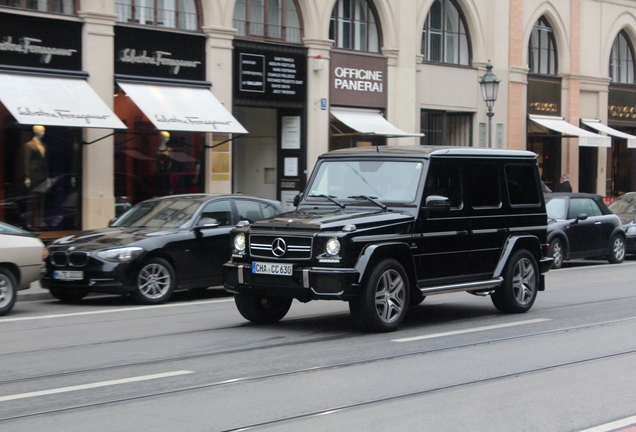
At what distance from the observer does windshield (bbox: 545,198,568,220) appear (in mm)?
19156

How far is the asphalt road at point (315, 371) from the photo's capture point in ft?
19.6

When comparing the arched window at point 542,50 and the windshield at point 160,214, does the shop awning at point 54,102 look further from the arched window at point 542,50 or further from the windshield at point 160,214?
the arched window at point 542,50

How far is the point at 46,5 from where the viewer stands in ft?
65.3

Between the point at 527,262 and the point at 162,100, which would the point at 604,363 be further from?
the point at 162,100

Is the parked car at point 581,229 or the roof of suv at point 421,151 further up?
the roof of suv at point 421,151

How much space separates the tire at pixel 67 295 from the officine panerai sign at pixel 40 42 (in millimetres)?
8145

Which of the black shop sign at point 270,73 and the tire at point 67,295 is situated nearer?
the tire at point 67,295

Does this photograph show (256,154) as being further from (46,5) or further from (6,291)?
(6,291)

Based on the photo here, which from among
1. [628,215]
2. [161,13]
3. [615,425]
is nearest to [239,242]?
[615,425]

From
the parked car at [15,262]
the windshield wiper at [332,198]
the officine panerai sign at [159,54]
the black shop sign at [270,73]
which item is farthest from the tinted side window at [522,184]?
the black shop sign at [270,73]

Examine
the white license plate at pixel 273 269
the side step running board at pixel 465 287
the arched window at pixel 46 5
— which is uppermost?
the arched window at pixel 46 5

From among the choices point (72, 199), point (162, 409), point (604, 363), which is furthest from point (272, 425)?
point (72, 199)

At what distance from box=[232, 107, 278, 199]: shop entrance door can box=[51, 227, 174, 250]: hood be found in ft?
43.2

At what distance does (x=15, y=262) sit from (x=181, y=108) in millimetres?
10728
